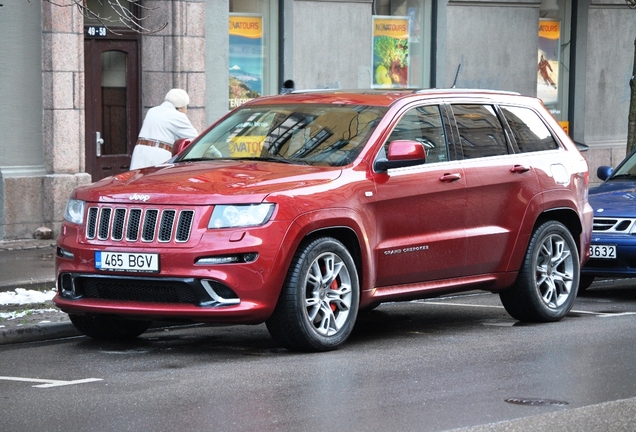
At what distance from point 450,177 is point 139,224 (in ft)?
Answer: 7.83

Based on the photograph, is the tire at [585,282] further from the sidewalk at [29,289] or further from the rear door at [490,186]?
the sidewalk at [29,289]

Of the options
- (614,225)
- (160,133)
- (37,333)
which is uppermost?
(160,133)

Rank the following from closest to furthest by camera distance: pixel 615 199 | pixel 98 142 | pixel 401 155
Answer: pixel 401 155 < pixel 615 199 < pixel 98 142

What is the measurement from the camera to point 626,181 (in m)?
13.9

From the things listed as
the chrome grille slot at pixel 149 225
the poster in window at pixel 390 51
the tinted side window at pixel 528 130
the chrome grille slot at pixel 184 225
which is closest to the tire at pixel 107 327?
the chrome grille slot at pixel 149 225

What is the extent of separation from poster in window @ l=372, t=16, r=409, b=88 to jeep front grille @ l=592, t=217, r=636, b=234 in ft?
28.7

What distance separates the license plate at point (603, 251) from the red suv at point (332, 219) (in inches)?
50.5

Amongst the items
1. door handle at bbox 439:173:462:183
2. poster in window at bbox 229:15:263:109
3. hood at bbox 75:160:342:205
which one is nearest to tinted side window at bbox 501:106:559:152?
door handle at bbox 439:173:462:183

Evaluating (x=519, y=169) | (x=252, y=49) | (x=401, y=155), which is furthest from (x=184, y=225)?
(x=252, y=49)

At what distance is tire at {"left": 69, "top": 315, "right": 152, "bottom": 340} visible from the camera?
9.48 m

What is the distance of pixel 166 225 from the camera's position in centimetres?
855

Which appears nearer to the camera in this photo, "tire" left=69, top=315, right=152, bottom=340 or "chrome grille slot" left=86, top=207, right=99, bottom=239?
"chrome grille slot" left=86, top=207, right=99, bottom=239

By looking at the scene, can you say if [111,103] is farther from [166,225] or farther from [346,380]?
[346,380]

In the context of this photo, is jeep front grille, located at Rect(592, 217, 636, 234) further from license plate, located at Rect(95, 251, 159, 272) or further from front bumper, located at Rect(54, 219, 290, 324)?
license plate, located at Rect(95, 251, 159, 272)
